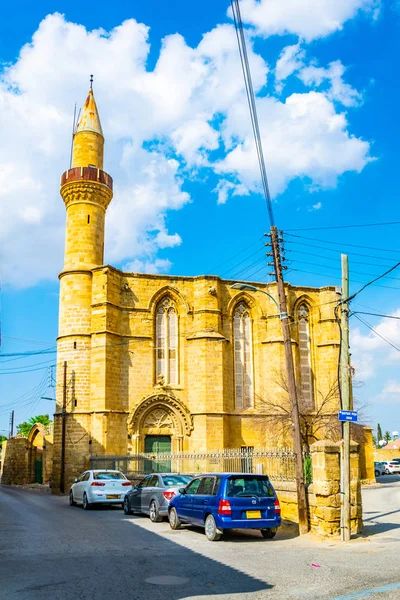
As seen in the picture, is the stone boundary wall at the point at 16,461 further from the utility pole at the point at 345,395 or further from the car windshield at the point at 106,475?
the utility pole at the point at 345,395

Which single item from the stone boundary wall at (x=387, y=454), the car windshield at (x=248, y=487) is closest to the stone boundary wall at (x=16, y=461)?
the car windshield at (x=248, y=487)

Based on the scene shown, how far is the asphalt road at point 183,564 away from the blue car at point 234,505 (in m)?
0.37

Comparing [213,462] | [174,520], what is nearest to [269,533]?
[174,520]

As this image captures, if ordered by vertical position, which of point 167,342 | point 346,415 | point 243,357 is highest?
point 167,342

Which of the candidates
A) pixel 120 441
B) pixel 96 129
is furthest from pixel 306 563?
pixel 96 129

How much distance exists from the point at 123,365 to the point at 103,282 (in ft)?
15.4

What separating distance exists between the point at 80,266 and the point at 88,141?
27.4ft

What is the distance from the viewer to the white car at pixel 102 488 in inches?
834

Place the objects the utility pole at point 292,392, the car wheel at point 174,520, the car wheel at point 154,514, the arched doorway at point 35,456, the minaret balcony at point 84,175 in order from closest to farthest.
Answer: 1. the utility pole at point 292,392
2. the car wheel at point 174,520
3. the car wheel at point 154,514
4. the minaret balcony at point 84,175
5. the arched doorway at point 35,456

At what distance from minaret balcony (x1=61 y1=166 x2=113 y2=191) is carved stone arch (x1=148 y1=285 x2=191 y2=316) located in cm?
729

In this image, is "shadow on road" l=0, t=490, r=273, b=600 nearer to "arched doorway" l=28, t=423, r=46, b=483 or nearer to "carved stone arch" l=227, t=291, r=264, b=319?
"carved stone arch" l=227, t=291, r=264, b=319

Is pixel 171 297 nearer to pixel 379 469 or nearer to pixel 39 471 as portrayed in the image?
pixel 39 471

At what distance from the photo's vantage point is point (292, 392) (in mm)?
16516

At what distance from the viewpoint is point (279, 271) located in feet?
59.0
